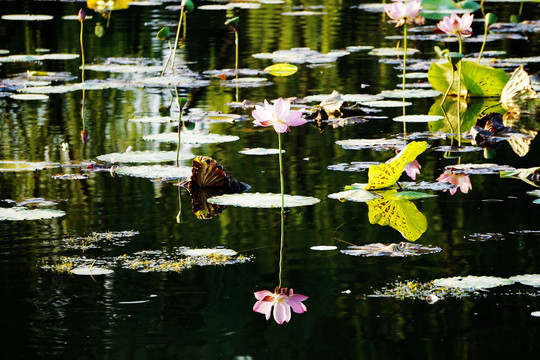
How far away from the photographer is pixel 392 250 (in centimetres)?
275

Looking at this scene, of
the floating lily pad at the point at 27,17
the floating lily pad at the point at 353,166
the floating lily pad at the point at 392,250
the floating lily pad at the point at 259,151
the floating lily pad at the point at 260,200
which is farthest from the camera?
the floating lily pad at the point at 27,17

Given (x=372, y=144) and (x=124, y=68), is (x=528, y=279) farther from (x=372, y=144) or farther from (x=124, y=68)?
(x=124, y=68)

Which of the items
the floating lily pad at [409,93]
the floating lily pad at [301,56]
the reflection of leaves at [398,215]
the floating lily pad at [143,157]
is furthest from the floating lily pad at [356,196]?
the floating lily pad at [301,56]

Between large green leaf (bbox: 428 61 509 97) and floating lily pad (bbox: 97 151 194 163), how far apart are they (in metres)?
1.91

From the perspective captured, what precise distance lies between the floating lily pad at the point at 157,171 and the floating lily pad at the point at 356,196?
2.05 feet

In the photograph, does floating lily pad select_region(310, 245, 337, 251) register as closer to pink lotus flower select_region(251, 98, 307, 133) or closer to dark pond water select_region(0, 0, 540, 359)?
dark pond water select_region(0, 0, 540, 359)

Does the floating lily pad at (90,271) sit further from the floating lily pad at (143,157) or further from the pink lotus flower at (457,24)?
the pink lotus flower at (457,24)

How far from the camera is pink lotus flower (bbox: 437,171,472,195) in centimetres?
346

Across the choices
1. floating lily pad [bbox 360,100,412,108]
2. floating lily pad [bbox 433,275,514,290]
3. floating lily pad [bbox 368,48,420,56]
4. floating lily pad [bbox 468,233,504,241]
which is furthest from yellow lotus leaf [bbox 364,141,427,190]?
floating lily pad [bbox 368,48,420,56]

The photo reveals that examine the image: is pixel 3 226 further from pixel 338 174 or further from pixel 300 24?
pixel 300 24

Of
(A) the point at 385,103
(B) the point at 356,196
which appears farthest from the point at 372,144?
(A) the point at 385,103

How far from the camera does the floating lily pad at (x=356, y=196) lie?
333 centimetres

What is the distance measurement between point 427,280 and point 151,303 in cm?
69

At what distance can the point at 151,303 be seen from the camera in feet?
7.79
